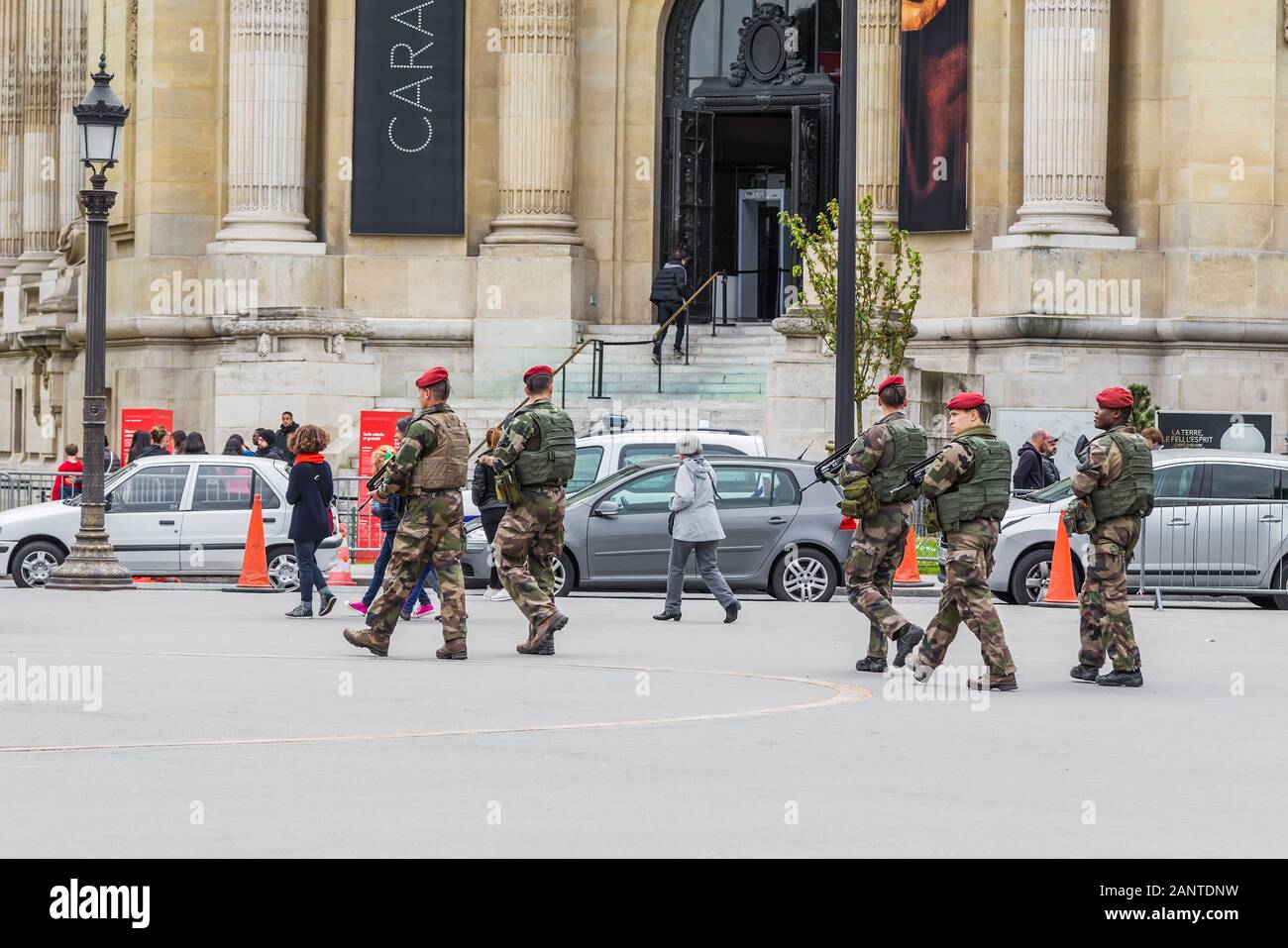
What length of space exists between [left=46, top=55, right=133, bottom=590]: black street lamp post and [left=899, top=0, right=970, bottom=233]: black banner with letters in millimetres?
13469

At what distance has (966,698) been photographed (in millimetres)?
13781

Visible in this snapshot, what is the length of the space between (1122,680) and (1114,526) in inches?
36.4

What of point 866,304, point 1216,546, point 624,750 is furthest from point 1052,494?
point 624,750

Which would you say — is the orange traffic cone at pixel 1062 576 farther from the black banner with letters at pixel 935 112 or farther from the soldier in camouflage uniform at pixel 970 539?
the black banner with letters at pixel 935 112

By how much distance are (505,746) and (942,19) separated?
79.4 feet

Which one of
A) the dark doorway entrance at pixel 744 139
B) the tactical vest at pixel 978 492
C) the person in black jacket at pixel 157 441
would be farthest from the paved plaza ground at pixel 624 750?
the dark doorway entrance at pixel 744 139

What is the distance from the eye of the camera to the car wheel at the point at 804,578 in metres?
22.7

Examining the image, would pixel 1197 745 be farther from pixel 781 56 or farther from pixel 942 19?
pixel 781 56

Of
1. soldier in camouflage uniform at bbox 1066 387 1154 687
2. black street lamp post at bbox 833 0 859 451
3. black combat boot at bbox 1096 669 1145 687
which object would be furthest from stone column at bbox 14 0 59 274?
black combat boot at bbox 1096 669 1145 687

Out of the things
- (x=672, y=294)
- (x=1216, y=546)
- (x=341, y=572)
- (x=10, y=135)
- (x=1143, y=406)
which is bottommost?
(x=341, y=572)

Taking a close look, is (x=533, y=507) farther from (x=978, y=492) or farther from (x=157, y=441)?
(x=157, y=441)

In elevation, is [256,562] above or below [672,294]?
below

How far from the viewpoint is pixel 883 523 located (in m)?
14.9

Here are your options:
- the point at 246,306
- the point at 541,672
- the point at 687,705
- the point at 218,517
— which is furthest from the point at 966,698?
the point at 246,306
